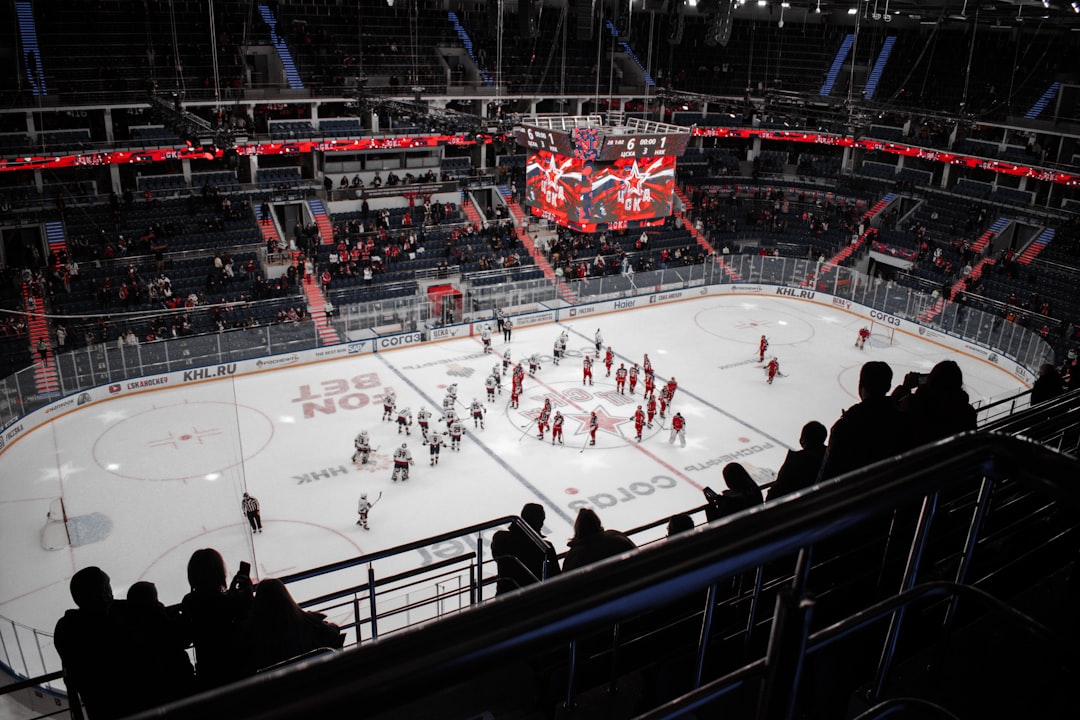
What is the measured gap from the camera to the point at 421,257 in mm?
32375

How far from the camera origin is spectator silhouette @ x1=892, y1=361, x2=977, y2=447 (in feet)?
14.4

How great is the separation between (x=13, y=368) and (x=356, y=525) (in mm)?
10239

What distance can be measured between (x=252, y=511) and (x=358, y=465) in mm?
3744

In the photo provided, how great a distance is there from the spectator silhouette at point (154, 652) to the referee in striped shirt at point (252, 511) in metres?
Answer: 13.1

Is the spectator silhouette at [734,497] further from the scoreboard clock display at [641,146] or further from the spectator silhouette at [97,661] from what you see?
the scoreboard clock display at [641,146]

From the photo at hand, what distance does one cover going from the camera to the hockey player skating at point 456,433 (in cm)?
2047

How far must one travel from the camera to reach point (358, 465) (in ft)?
64.6

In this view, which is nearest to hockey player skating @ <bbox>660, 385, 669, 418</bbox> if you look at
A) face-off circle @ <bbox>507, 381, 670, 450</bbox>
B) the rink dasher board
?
face-off circle @ <bbox>507, 381, 670, 450</bbox>

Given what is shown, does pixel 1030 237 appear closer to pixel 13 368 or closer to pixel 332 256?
pixel 332 256

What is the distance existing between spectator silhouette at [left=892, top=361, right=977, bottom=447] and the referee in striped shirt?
1396 centimetres

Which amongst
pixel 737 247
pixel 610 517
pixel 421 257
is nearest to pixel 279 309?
pixel 421 257

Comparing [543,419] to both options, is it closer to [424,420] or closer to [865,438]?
[424,420]

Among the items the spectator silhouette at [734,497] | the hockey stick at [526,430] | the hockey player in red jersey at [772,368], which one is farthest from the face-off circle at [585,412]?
the spectator silhouette at [734,497]

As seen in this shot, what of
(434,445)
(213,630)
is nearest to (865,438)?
(213,630)
